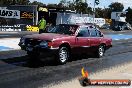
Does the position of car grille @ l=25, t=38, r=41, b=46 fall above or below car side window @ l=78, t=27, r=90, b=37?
below

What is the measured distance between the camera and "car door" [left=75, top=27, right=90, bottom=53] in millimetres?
14102

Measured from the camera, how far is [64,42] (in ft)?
43.1

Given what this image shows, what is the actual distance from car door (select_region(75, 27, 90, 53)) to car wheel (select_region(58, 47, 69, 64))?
744mm

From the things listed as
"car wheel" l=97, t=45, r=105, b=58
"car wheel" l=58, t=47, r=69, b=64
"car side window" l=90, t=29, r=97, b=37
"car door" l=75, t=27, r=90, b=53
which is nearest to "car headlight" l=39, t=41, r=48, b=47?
"car wheel" l=58, t=47, r=69, b=64

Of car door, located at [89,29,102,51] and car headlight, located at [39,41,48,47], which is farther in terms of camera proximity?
car door, located at [89,29,102,51]

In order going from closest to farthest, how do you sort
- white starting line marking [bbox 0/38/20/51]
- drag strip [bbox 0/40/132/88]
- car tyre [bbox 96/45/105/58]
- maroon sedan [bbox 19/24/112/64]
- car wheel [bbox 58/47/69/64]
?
1. drag strip [bbox 0/40/132/88]
2. maroon sedan [bbox 19/24/112/64]
3. car wheel [bbox 58/47/69/64]
4. car tyre [bbox 96/45/105/58]
5. white starting line marking [bbox 0/38/20/51]

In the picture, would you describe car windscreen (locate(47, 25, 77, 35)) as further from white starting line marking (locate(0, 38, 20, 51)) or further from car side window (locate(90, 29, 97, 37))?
white starting line marking (locate(0, 38, 20, 51))

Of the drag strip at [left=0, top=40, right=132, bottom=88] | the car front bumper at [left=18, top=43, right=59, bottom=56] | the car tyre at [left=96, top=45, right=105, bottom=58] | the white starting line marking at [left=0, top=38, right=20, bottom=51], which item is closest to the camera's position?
the drag strip at [left=0, top=40, right=132, bottom=88]

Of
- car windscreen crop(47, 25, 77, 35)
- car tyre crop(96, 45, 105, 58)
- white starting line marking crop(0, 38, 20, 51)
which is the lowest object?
white starting line marking crop(0, 38, 20, 51)

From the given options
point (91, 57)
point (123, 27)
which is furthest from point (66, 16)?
point (91, 57)

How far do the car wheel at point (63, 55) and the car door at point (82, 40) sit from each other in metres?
0.74

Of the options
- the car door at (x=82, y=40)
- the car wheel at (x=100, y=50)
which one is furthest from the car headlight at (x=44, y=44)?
the car wheel at (x=100, y=50)

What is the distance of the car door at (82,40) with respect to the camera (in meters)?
14.1

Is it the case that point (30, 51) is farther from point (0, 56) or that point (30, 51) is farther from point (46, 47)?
point (0, 56)
